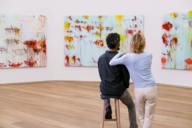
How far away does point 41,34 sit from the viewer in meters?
9.07

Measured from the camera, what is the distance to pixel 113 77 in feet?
11.3

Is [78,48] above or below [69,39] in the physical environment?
below

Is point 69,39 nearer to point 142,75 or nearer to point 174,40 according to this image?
point 174,40

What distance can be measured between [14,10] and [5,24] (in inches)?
21.3

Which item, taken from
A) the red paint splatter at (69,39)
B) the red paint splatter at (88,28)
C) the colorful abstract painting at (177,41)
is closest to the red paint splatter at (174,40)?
the colorful abstract painting at (177,41)

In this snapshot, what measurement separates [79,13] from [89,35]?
2.71 ft

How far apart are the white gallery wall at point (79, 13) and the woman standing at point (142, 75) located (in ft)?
16.6

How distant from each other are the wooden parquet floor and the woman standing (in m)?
1.25

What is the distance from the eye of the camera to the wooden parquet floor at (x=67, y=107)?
180 inches

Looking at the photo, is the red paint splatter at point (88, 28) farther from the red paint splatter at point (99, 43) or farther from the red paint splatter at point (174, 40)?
the red paint splatter at point (174, 40)

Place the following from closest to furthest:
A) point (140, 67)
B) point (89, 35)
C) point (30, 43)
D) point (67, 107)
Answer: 1. point (140, 67)
2. point (67, 107)
3. point (30, 43)
4. point (89, 35)

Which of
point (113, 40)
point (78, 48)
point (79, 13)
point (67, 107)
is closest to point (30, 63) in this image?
point (78, 48)

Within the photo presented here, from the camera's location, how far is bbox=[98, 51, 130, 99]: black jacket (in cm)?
345

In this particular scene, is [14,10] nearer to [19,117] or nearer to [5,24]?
[5,24]
